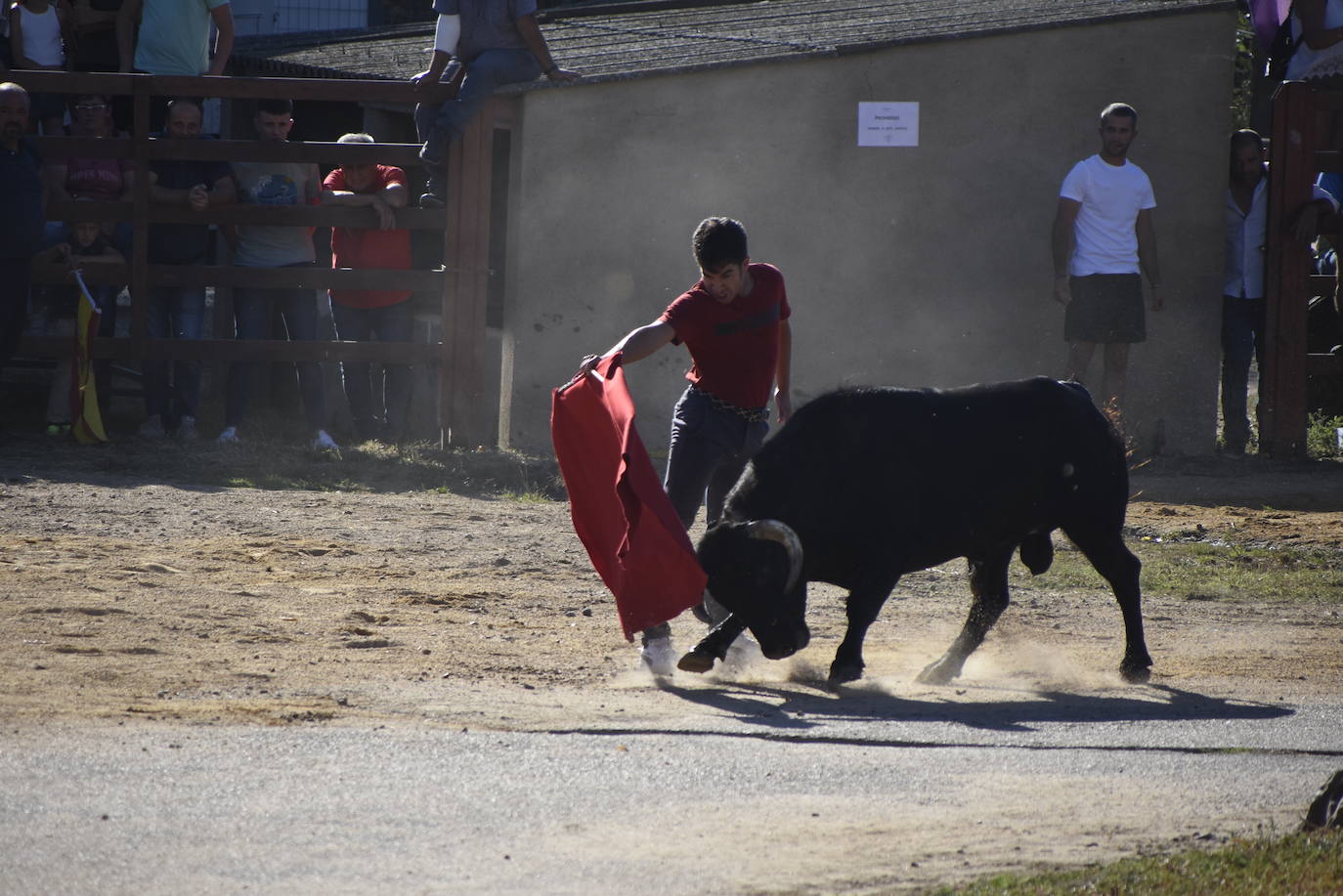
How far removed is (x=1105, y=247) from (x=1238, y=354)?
1.64 meters

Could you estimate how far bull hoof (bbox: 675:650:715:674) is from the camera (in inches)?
269

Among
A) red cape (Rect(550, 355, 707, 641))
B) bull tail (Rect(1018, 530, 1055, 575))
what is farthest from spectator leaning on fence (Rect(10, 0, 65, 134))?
bull tail (Rect(1018, 530, 1055, 575))

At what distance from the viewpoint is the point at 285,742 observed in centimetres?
555

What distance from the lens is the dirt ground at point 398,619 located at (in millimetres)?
6348

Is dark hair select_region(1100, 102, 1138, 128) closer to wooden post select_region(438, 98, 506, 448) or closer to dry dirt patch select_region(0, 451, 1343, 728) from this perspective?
dry dirt patch select_region(0, 451, 1343, 728)

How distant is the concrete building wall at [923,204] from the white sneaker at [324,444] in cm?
153

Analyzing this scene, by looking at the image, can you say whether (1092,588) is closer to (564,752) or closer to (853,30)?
(564,752)

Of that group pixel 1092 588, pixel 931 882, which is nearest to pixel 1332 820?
pixel 931 882

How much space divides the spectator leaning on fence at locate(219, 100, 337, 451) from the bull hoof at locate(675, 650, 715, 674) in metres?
5.90

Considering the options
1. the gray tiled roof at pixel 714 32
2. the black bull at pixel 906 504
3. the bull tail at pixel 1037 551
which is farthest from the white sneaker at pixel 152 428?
the bull tail at pixel 1037 551

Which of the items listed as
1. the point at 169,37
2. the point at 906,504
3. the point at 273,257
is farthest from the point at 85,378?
the point at 906,504

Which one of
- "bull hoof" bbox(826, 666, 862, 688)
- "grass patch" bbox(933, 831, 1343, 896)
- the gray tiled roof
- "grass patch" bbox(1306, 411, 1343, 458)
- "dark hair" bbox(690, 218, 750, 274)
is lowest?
"bull hoof" bbox(826, 666, 862, 688)

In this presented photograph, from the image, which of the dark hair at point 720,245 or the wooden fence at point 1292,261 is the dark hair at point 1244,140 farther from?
the dark hair at point 720,245

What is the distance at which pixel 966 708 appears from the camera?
6496 millimetres
